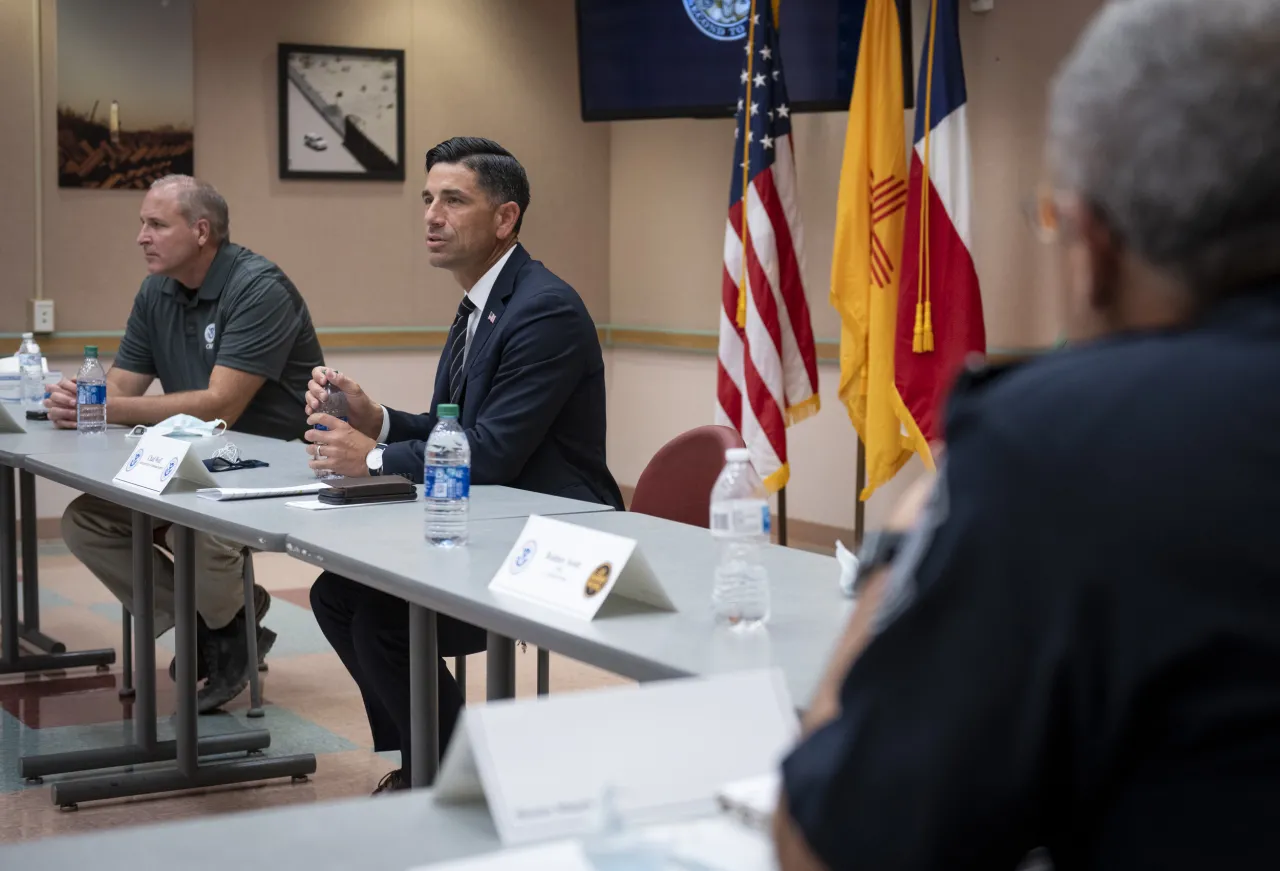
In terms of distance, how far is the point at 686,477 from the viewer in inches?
118

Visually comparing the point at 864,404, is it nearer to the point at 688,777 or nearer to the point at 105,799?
the point at 105,799

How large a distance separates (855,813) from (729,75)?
501 cm

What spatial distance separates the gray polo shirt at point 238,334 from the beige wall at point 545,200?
74.8 inches

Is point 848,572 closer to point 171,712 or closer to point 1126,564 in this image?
point 1126,564

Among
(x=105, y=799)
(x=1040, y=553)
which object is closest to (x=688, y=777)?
(x=1040, y=553)

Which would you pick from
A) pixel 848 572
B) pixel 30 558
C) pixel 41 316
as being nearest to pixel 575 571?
pixel 848 572

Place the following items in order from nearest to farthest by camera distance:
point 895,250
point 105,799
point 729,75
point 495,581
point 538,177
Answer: point 495,581 → point 105,799 → point 895,250 → point 729,75 → point 538,177

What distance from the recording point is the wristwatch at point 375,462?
3.00 m

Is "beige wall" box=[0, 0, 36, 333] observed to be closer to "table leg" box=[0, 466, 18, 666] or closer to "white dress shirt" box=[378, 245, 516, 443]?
"table leg" box=[0, 466, 18, 666]

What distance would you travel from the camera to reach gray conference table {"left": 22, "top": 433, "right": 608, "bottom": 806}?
2.70 meters

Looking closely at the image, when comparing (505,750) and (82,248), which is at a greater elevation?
(82,248)

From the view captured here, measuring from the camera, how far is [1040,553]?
70 centimetres

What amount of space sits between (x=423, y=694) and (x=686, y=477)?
0.81 meters

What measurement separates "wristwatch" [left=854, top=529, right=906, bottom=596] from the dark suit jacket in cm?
223
